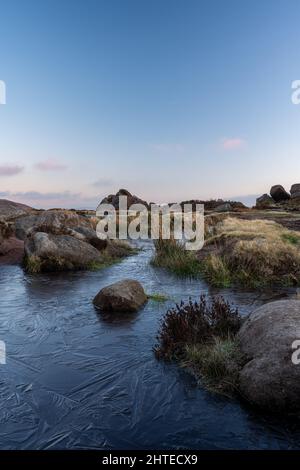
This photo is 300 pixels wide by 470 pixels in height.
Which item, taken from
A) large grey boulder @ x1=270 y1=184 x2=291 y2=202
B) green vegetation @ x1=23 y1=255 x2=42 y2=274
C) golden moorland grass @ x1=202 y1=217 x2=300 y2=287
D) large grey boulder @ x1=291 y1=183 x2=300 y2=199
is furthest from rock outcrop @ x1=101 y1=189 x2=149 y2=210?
golden moorland grass @ x1=202 y1=217 x2=300 y2=287

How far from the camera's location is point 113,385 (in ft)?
22.0

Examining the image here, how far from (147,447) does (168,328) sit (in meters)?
3.26

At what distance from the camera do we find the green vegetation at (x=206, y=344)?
257 inches

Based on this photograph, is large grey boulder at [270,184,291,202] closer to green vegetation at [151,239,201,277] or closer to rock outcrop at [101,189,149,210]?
rock outcrop at [101,189,149,210]

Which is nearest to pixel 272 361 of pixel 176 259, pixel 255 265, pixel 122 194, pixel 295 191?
pixel 255 265

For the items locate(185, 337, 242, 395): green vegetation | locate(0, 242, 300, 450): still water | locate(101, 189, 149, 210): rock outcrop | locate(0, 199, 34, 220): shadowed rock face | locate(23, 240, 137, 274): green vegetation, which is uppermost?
locate(101, 189, 149, 210): rock outcrop

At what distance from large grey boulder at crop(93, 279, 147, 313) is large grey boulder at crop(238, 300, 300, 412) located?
4.24m

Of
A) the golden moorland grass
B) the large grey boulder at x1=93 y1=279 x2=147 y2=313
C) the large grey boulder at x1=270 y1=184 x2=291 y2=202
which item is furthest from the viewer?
the large grey boulder at x1=270 y1=184 x2=291 y2=202

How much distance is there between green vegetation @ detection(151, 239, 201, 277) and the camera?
16031mm

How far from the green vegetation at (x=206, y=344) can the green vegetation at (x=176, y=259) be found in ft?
22.7

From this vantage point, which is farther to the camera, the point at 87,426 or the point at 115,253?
the point at 115,253

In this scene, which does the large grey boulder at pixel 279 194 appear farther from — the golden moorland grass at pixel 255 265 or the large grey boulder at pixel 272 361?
the large grey boulder at pixel 272 361
